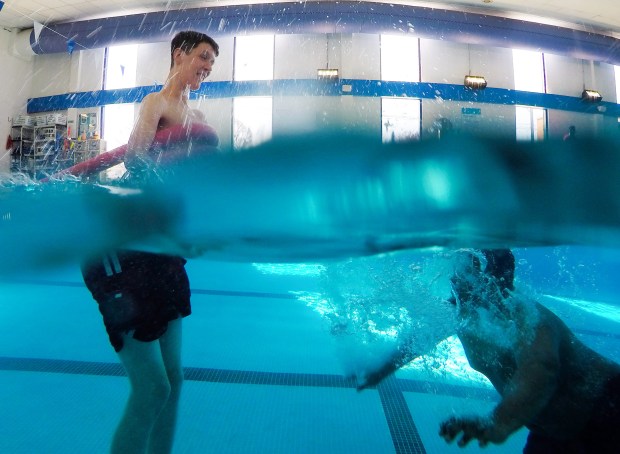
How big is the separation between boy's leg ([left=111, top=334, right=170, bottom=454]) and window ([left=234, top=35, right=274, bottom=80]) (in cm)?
→ 584

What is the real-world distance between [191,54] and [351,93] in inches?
241

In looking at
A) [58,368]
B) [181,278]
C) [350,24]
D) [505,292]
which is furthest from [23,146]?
[505,292]

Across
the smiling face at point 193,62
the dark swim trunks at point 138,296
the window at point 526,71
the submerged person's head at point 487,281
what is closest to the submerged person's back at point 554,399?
the submerged person's head at point 487,281

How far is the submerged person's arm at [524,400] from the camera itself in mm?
1524

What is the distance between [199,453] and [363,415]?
121cm

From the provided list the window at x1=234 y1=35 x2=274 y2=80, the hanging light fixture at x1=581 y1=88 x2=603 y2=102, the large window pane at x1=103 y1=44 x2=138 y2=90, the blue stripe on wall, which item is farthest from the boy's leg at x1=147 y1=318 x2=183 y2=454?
the hanging light fixture at x1=581 y1=88 x2=603 y2=102

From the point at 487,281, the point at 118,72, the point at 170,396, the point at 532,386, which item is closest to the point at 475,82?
the point at 487,281

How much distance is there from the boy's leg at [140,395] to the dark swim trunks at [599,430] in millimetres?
1899

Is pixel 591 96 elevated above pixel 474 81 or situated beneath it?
situated beneath

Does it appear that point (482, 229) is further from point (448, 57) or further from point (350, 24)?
point (448, 57)

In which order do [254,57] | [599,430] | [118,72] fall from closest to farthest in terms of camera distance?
[599,430]
[254,57]
[118,72]

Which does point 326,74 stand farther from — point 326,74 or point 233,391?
point 233,391

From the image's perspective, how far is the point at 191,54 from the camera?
6.06 ft

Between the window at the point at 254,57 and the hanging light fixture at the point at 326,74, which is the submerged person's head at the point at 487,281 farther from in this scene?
the hanging light fixture at the point at 326,74
